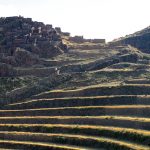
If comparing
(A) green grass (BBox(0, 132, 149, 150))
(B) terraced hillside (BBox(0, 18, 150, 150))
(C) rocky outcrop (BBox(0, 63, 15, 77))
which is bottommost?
(A) green grass (BBox(0, 132, 149, 150))

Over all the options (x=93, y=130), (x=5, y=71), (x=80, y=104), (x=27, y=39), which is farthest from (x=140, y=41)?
(x=93, y=130)

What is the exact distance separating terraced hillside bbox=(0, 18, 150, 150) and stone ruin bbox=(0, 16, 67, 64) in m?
3.08

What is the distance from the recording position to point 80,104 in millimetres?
69938

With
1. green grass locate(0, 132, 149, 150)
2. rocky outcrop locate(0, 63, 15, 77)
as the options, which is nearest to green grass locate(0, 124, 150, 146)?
green grass locate(0, 132, 149, 150)

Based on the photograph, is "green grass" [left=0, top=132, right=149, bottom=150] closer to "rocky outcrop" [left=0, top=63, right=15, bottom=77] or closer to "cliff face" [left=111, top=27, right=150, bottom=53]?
"rocky outcrop" [left=0, top=63, right=15, bottom=77]

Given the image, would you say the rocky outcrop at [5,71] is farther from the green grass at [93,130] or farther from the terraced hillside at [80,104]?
the green grass at [93,130]

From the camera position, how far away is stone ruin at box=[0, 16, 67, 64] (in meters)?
93.5

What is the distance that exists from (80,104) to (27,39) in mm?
30595

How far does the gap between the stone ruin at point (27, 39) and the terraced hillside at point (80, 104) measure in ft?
10.1

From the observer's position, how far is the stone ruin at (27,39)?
9350 cm

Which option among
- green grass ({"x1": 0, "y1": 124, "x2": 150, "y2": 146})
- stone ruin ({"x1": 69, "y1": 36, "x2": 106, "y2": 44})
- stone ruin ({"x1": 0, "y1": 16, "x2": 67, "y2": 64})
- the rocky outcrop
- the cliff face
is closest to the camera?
green grass ({"x1": 0, "y1": 124, "x2": 150, "y2": 146})

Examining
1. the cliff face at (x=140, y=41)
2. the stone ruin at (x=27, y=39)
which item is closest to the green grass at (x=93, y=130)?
the stone ruin at (x=27, y=39)

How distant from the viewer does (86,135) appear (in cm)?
5934

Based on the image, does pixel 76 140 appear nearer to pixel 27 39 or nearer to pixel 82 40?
pixel 27 39
